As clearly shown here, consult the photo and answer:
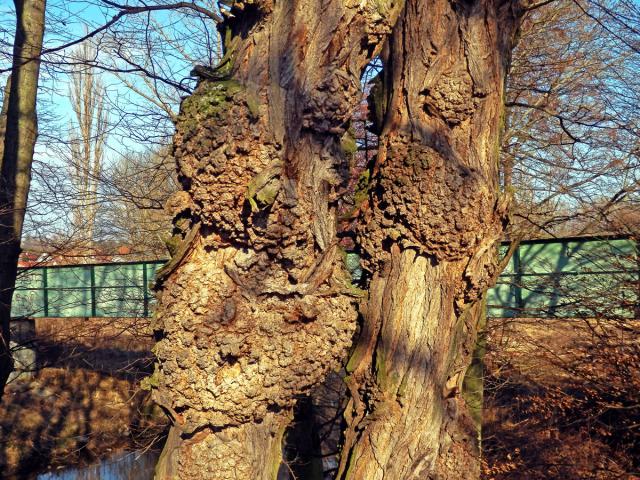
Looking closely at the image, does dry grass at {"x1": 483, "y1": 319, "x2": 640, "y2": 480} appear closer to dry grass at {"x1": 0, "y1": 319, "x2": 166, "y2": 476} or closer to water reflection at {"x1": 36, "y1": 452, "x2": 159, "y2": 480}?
dry grass at {"x1": 0, "y1": 319, "x2": 166, "y2": 476}

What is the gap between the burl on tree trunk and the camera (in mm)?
2268

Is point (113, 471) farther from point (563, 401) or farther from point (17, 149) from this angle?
point (563, 401)

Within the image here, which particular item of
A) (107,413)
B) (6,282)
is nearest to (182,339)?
(6,282)

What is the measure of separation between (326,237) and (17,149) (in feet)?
20.6

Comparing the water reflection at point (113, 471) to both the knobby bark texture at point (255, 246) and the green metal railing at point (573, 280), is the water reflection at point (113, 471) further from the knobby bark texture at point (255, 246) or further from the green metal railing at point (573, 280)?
the knobby bark texture at point (255, 246)

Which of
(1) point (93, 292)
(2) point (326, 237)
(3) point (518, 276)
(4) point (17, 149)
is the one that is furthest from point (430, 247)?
(1) point (93, 292)

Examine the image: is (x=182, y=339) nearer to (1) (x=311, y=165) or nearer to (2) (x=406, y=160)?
(1) (x=311, y=165)

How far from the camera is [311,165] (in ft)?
7.97

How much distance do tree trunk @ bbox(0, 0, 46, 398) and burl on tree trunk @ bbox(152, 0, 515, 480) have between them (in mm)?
5377

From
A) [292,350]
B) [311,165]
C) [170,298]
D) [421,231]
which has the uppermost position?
[311,165]

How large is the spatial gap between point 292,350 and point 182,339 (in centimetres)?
41

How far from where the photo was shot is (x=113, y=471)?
998cm

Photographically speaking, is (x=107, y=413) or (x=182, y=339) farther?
(x=107, y=413)

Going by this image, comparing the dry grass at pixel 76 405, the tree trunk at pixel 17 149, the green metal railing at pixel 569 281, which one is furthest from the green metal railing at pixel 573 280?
the tree trunk at pixel 17 149
